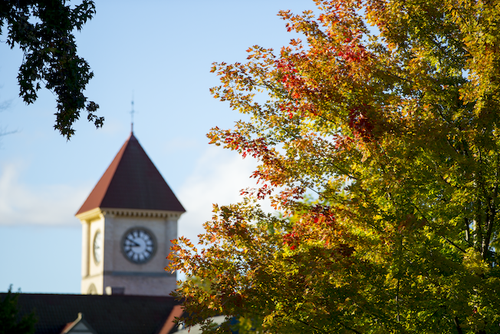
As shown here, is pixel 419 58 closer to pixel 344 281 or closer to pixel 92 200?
pixel 344 281

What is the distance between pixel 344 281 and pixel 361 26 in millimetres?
4685

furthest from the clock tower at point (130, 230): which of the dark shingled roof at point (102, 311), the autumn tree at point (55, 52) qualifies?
the autumn tree at point (55, 52)

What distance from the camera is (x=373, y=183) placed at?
12.4 meters

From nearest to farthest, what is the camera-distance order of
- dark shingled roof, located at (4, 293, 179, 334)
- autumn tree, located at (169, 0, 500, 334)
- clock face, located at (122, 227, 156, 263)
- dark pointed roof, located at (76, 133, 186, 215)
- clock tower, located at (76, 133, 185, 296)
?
autumn tree, located at (169, 0, 500, 334) → dark shingled roof, located at (4, 293, 179, 334) → clock tower, located at (76, 133, 185, 296) → clock face, located at (122, 227, 156, 263) → dark pointed roof, located at (76, 133, 186, 215)

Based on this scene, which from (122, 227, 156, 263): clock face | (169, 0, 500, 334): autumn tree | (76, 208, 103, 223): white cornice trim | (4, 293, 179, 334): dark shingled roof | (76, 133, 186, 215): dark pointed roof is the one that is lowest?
(169, 0, 500, 334): autumn tree

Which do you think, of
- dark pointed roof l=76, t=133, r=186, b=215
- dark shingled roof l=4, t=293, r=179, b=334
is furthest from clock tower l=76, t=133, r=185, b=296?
dark shingled roof l=4, t=293, r=179, b=334

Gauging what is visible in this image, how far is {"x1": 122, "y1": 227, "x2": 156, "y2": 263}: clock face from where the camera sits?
72.3 metres

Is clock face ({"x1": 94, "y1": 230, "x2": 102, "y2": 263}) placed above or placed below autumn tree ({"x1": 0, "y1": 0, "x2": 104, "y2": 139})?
above

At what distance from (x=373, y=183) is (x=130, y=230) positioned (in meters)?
62.0

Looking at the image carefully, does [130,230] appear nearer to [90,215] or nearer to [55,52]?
[90,215]

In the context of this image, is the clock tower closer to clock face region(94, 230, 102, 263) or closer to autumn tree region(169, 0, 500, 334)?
clock face region(94, 230, 102, 263)

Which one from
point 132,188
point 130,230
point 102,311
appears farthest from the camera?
point 132,188

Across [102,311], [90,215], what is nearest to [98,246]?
[90,215]

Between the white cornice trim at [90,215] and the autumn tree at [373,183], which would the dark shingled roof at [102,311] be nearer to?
the white cornice trim at [90,215]
